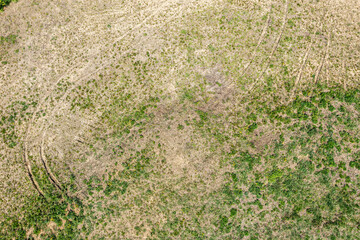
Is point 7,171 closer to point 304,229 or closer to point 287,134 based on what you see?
point 287,134

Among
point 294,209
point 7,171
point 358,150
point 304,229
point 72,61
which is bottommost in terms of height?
point 304,229

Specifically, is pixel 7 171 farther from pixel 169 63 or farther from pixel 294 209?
pixel 294 209

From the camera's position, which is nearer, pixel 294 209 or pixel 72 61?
pixel 294 209

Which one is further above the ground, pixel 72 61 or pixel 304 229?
pixel 72 61

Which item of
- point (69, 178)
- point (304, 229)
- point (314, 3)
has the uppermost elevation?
point (314, 3)

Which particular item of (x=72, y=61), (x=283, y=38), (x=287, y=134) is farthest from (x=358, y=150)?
(x=72, y=61)

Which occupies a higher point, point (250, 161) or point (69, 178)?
point (69, 178)

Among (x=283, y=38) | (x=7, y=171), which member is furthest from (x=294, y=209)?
(x=7, y=171)
